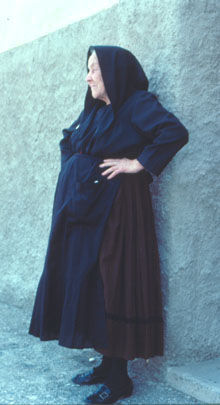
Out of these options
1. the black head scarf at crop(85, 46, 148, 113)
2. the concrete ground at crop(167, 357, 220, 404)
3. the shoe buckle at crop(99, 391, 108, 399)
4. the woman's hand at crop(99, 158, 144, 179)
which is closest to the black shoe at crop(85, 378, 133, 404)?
the shoe buckle at crop(99, 391, 108, 399)

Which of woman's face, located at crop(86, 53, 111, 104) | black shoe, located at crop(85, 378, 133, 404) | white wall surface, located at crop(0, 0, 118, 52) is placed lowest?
black shoe, located at crop(85, 378, 133, 404)

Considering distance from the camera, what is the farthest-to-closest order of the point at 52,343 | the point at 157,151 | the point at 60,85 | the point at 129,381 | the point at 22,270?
the point at 22,270 → the point at 60,85 → the point at 52,343 → the point at 129,381 → the point at 157,151

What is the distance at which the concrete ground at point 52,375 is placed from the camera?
3256mm

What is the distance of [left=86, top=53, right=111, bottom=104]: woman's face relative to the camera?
10.8 ft

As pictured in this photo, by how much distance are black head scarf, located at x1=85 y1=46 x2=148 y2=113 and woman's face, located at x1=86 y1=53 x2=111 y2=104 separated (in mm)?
33

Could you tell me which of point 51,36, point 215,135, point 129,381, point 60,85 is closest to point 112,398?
point 129,381

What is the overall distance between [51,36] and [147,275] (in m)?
2.17

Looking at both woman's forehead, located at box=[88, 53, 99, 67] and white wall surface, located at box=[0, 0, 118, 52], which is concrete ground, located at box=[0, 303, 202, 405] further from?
white wall surface, located at box=[0, 0, 118, 52]

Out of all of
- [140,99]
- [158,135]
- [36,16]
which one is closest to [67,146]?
[140,99]

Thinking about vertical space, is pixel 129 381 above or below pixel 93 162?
below

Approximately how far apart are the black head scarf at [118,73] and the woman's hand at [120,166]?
267mm

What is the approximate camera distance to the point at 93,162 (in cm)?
327

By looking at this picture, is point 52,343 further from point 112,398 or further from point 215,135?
point 215,135

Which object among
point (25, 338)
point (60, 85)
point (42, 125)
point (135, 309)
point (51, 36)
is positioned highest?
point (51, 36)
